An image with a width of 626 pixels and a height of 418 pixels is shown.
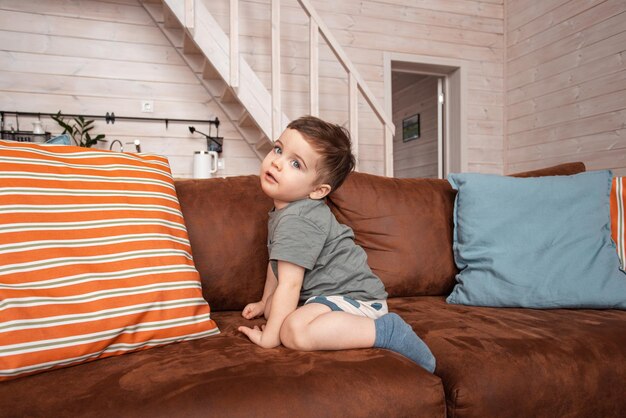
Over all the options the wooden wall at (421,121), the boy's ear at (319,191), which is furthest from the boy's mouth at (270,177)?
the wooden wall at (421,121)

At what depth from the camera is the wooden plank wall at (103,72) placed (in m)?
3.36

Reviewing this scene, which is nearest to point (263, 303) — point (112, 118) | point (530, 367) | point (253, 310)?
point (253, 310)

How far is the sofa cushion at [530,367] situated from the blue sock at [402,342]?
0.04 m

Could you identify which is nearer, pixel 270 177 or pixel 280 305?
pixel 280 305

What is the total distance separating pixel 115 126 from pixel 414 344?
3.30 meters

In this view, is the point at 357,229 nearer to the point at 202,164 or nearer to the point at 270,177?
the point at 270,177

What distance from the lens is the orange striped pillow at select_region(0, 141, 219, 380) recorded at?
840mm

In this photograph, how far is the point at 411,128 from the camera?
5500mm

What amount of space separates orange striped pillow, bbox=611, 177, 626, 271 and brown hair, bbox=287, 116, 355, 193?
36.3 inches

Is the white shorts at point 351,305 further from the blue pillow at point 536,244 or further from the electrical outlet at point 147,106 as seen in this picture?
the electrical outlet at point 147,106

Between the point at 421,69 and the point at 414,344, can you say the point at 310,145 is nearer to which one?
the point at 414,344

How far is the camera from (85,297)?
90 cm

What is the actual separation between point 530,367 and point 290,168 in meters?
0.74

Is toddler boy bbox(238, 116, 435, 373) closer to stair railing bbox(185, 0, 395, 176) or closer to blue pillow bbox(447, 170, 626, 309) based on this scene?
blue pillow bbox(447, 170, 626, 309)
